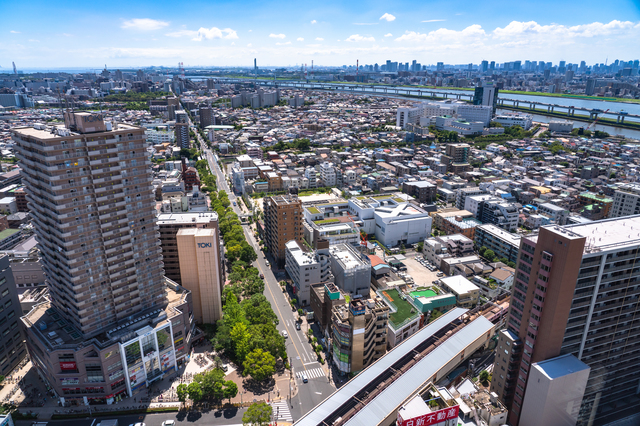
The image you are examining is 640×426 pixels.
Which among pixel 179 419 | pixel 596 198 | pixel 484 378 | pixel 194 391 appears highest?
pixel 596 198

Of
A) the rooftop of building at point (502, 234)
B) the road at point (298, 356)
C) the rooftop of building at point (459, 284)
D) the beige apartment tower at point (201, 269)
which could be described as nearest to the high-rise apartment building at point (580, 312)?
the rooftop of building at point (459, 284)

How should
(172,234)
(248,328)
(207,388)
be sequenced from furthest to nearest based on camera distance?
Answer: 1. (172,234)
2. (248,328)
3. (207,388)

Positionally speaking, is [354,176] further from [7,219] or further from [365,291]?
[7,219]

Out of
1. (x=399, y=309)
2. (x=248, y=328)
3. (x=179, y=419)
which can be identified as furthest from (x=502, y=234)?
(x=179, y=419)

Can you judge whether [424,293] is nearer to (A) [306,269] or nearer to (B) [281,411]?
(A) [306,269]

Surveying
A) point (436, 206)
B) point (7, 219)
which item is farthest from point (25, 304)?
point (436, 206)

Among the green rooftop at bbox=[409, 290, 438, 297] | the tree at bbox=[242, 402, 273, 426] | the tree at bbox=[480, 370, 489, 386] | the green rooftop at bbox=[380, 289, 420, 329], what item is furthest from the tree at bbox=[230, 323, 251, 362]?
the tree at bbox=[480, 370, 489, 386]
